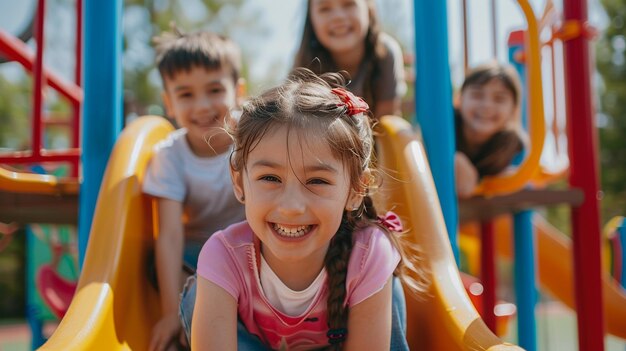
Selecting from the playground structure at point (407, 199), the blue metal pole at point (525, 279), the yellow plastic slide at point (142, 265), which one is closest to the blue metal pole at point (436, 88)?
the playground structure at point (407, 199)

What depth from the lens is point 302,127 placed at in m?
1.34

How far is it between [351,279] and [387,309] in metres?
0.11

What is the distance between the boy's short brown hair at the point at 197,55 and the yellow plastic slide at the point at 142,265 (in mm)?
251

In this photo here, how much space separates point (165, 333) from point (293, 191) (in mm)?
721

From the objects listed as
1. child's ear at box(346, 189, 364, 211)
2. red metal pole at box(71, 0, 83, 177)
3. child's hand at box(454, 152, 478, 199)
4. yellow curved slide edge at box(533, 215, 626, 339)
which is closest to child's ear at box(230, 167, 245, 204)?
child's ear at box(346, 189, 364, 211)

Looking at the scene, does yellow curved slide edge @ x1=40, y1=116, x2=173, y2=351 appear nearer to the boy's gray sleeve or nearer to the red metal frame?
the boy's gray sleeve

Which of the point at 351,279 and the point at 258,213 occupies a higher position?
the point at 258,213

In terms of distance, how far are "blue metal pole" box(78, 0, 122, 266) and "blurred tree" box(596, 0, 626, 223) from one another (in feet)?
47.3

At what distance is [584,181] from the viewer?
2.69 m

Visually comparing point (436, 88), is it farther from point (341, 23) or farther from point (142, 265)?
point (142, 265)

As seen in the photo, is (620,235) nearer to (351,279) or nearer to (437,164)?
(437,164)

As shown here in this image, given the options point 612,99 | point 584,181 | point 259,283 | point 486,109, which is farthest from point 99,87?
point 612,99

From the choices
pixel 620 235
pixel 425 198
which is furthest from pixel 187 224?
pixel 620 235

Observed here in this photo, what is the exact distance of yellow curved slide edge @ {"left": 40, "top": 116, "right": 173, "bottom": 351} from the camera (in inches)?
57.3
